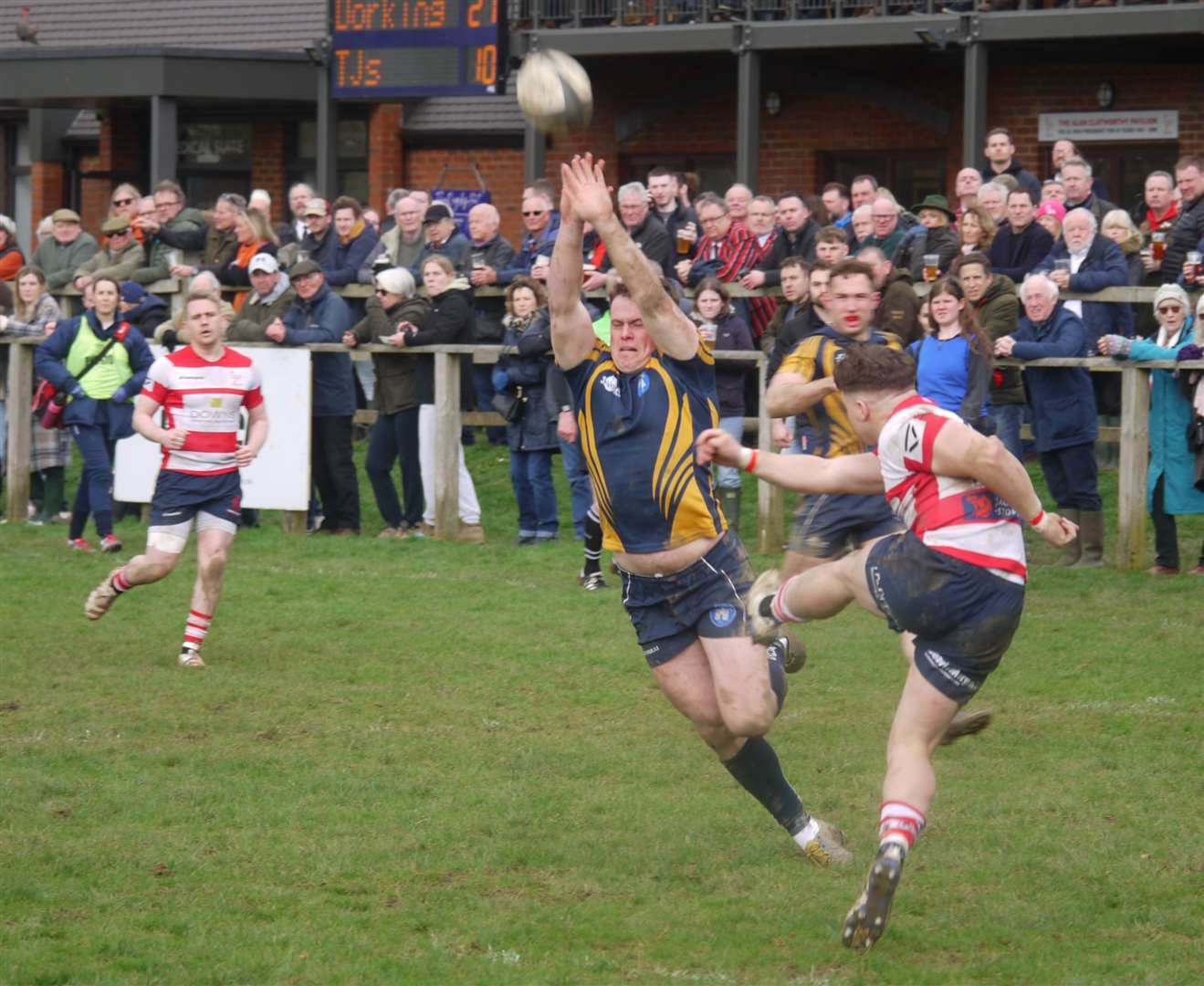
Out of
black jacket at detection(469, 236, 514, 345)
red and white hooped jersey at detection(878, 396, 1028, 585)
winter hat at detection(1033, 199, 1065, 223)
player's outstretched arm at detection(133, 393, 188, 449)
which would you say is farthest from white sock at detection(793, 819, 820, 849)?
black jacket at detection(469, 236, 514, 345)

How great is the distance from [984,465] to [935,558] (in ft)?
1.11

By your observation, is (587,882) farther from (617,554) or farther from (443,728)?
(443,728)

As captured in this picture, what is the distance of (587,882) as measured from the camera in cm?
664

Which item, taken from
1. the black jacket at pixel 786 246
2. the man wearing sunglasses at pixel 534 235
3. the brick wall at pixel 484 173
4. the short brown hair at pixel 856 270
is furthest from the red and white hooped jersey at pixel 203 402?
the brick wall at pixel 484 173

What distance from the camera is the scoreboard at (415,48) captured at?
819 inches

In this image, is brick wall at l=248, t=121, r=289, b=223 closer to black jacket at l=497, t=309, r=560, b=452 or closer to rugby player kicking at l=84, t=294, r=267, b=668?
black jacket at l=497, t=309, r=560, b=452

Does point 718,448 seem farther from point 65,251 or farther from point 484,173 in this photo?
point 484,173

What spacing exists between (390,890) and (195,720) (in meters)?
2.99

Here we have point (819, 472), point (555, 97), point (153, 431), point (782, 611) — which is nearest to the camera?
point (782, 611)

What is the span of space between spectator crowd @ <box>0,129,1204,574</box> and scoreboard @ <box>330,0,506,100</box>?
3766 millimetres

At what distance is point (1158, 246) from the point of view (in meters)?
14.7

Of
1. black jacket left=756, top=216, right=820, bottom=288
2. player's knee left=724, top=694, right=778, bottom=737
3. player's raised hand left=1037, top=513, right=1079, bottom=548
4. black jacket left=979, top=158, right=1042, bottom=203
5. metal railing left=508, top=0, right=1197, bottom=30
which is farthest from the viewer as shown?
metal railing left=508, top=0, right=1197, bottom=30

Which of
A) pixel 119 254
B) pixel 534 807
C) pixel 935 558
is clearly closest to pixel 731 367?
pixel 119 254

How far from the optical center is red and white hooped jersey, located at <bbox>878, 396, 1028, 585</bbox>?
5.98m
